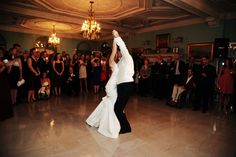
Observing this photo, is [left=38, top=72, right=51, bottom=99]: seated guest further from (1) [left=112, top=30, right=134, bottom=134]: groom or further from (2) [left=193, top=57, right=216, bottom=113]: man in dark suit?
(2) [left=193, top=57, right=216, bottom=113]: man in dark suit

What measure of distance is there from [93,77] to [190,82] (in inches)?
153

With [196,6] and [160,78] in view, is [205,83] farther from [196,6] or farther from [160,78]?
[196,6]

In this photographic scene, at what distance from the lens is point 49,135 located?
3148 mm

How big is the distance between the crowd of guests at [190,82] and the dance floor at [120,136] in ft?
2.40

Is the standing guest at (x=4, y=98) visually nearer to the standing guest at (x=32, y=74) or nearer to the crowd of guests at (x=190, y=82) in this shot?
the standing guest at (x=32, y=74)

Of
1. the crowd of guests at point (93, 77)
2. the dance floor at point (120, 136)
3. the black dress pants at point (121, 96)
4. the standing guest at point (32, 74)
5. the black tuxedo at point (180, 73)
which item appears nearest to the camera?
the dance floor at point (120, 136)

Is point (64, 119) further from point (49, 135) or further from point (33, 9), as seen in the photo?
point (33, 9)

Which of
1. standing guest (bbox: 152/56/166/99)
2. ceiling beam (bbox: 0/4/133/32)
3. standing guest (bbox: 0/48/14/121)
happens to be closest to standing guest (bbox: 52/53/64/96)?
ceiling beam (bbox: 0/4/133/32)

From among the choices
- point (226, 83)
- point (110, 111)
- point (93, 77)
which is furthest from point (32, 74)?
point (226, 83)

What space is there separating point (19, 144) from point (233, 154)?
10.9ft

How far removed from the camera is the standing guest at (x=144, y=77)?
7.46 m

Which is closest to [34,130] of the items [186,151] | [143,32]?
[186,151]

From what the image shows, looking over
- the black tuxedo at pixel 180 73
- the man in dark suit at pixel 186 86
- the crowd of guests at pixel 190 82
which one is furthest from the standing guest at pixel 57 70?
the black tuxedo at pixel 180 73

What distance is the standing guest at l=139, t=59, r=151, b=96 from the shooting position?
24.5ft
